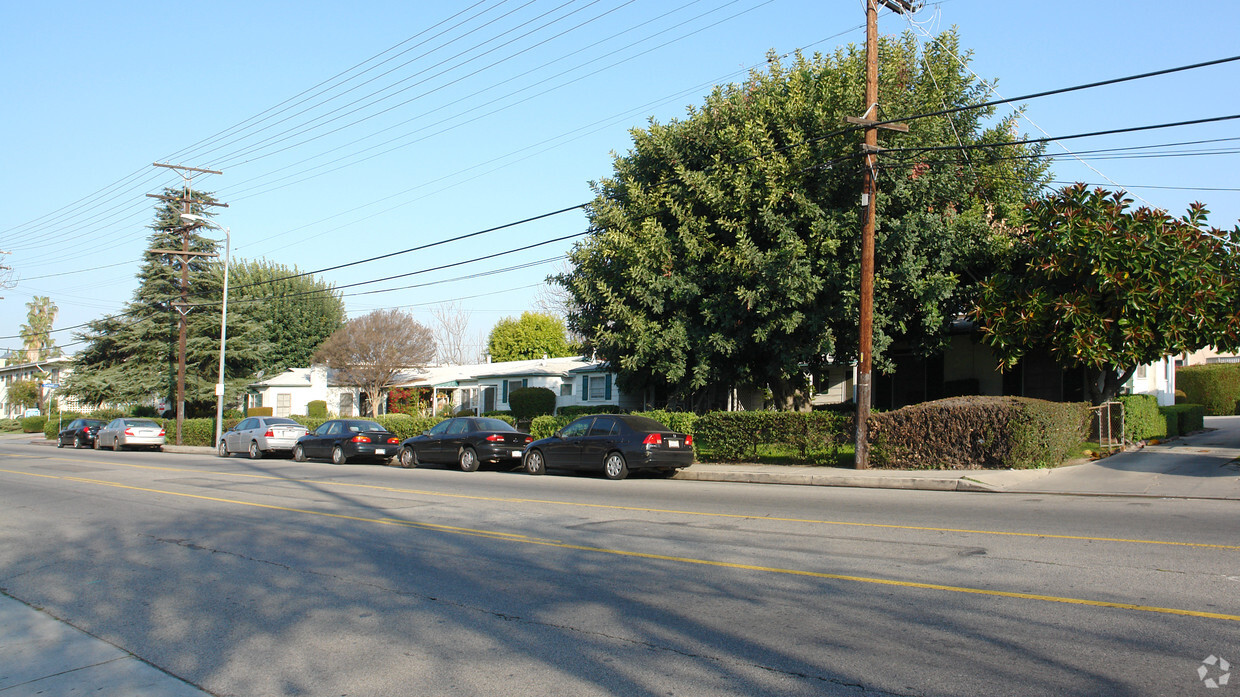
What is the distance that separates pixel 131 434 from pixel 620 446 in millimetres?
27140

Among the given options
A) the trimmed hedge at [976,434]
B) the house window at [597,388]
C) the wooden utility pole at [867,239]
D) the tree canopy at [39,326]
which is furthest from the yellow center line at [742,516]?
Answer: the tree canopy at [39,326]

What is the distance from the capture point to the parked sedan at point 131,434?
3662cm

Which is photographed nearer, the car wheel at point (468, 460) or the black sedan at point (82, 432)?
the car wheel at point (468, 460)

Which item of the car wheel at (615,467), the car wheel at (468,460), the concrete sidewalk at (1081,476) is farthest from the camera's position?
the car wheel at (468,460)

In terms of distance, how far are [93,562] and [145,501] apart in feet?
20.4

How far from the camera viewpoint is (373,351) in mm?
49656

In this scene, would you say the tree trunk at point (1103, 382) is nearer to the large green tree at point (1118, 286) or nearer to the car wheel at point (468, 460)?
the large green tree at point (1118, 286)

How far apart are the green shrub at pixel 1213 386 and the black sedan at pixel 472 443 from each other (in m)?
33.7

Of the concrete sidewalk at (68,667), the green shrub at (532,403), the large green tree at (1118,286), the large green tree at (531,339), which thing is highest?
the large green tree at (531,339)

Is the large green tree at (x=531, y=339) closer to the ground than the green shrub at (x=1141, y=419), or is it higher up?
higher up

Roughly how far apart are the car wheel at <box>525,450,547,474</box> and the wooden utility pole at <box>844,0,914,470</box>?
7442 millimetres

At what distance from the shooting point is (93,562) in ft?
32.3

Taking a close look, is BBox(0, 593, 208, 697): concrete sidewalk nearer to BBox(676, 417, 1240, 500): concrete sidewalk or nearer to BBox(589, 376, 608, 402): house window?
BBox(676, 417, 1240, 500): concrete sidewalk

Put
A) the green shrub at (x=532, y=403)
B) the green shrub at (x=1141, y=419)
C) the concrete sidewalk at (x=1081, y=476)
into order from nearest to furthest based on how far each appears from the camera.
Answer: the concrete sidewalk at (x=1081, y=476) → the green shrub at (x=1141, y=419) → the green shrub at (x=532, y=403)
